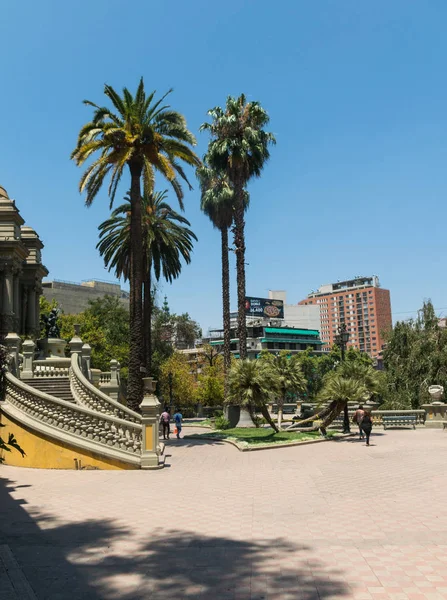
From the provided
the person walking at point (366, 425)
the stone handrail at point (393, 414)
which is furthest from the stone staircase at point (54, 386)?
the stone handrail at point (393, 414)

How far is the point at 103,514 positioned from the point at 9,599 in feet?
16.3

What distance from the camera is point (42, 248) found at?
49.2 m

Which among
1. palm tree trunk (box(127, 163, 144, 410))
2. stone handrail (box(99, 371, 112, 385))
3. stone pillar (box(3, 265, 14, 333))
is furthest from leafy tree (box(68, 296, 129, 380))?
palm tree trunk (box(127, 163, 144, 410))

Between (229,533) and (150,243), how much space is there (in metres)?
30.2

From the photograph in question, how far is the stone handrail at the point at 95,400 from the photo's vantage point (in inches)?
768

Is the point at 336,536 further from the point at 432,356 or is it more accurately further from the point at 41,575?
the point at 432,356

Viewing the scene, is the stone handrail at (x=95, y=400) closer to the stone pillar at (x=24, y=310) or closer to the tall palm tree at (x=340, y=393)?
the tall palm tree at (x=340, y=393)

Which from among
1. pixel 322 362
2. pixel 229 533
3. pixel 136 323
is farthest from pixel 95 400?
pixel 322 362

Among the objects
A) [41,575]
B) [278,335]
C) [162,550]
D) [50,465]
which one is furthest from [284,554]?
[278,335]

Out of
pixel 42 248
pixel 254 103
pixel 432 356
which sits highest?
pixel 254 103

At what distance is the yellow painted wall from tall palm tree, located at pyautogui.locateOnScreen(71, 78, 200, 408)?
6.02 metres

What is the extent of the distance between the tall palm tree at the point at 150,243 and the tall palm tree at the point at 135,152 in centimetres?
1293

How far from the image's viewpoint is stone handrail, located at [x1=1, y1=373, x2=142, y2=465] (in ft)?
55.1

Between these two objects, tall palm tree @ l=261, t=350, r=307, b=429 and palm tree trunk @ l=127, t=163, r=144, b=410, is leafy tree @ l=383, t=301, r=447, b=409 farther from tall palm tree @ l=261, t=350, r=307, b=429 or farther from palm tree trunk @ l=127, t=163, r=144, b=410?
palm tree trunk @ l=127, t=163, r=144, b=410
